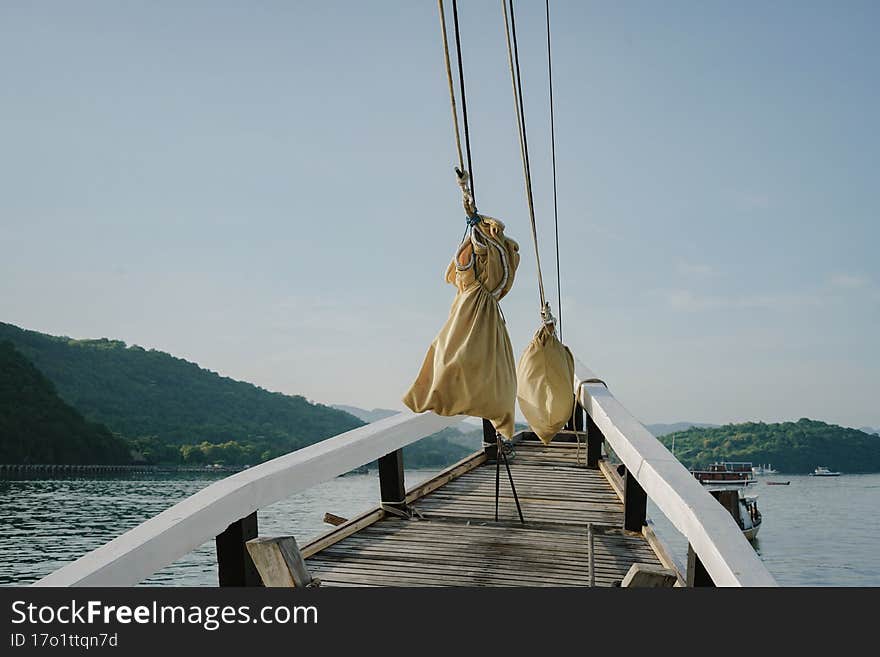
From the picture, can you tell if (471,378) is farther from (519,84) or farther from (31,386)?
(31,386)

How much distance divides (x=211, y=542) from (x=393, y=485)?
86.3 feet

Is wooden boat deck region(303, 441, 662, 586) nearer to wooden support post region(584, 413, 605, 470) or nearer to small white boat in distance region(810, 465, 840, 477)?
wooden support post region(584, 413, 605, 470)

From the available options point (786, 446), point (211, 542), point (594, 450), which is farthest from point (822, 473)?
point (594, 450)

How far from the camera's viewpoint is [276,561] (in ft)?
7.66

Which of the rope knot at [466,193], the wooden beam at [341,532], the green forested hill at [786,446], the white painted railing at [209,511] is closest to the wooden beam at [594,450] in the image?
the wooden beam at [341,532]

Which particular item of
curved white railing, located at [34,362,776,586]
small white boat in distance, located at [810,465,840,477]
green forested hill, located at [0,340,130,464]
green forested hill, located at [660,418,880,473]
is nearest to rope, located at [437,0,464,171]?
curved white railing, located at [34,362,776,586]

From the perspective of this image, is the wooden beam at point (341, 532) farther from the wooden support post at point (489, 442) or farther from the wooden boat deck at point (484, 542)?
the wooden support post at point (489, 442)

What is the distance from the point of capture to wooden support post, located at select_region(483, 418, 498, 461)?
21.2ft

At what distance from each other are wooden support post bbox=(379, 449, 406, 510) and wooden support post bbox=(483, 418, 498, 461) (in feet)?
7.77

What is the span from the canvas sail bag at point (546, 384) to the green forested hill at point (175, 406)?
53.3m

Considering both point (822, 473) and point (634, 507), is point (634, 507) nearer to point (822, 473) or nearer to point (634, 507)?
point (634, 507)

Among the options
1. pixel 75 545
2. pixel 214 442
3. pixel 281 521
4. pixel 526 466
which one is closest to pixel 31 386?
pixel 214 442

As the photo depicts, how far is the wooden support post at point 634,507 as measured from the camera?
3660 mm
